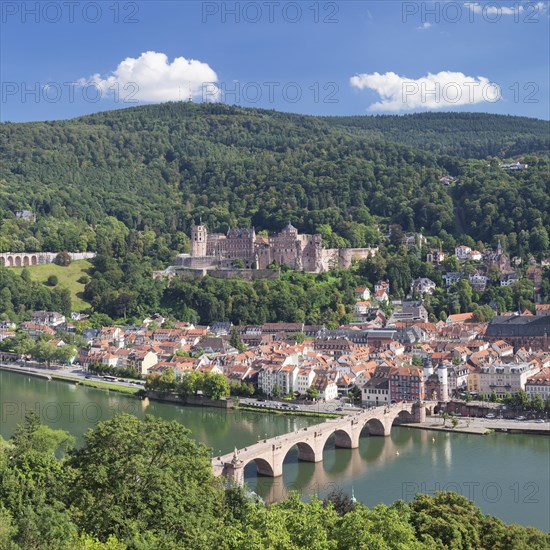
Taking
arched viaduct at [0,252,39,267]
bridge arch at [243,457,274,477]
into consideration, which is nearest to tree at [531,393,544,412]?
bridge arch at [243,457,274,477]

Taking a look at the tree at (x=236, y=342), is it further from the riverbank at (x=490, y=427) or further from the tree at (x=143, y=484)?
the tree at (x=143, y=484)

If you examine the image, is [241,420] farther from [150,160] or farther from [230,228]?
[150,160]

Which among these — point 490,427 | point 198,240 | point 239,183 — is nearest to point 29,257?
point 198,240

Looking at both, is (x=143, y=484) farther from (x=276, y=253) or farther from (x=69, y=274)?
(x=69, y=274)

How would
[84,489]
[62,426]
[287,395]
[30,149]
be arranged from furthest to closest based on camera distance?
A: [30,149] < [287,395] < [62,426] < [84,489]

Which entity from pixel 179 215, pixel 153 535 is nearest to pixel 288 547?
pixel 153 535

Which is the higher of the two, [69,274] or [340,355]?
[69,274]

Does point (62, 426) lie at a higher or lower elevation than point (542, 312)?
lower
